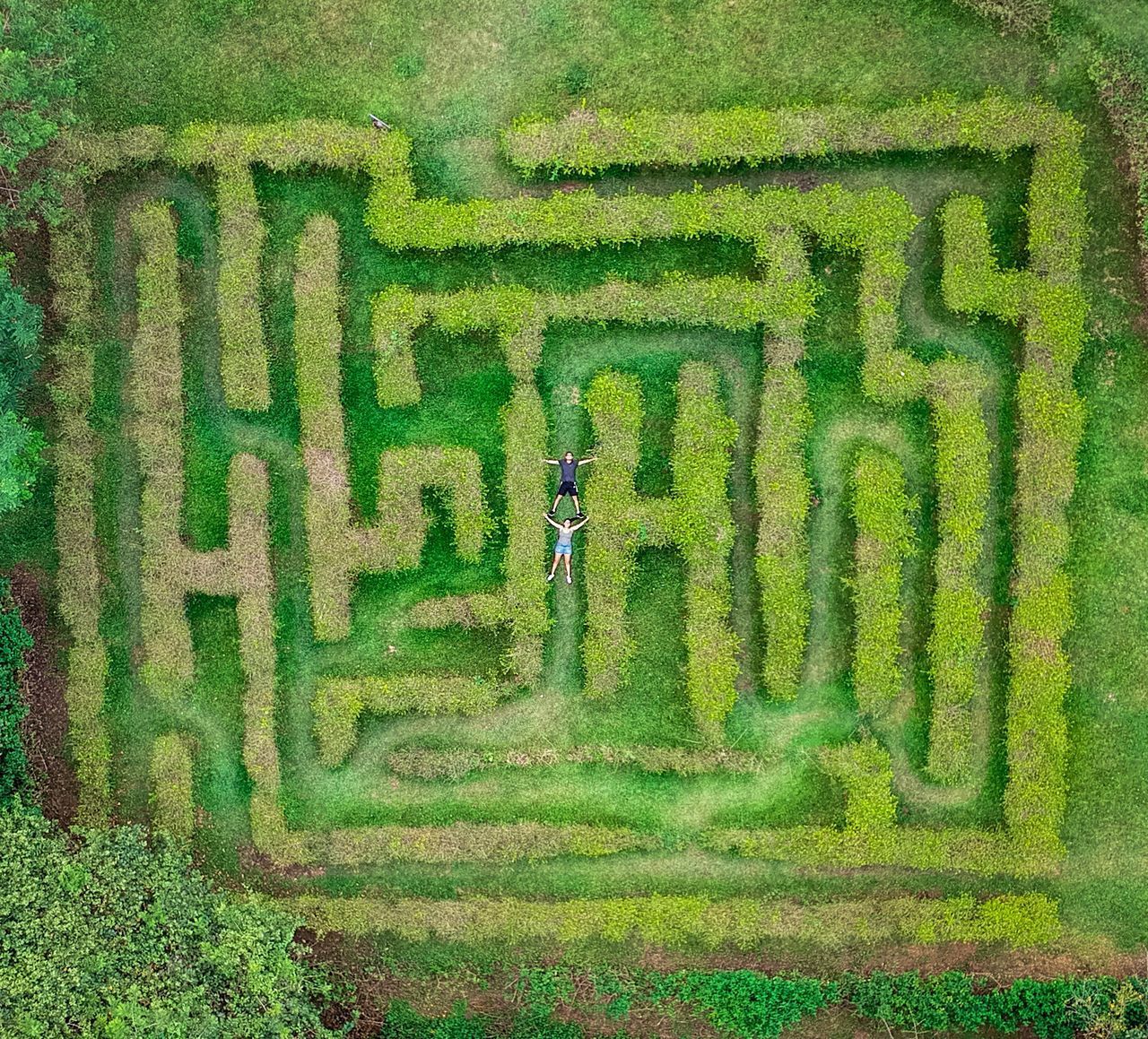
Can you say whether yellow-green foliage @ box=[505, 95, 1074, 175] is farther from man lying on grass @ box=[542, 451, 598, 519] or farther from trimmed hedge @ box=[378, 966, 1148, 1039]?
trimmed hedge @ box=[378, 966, 1148, 1039]

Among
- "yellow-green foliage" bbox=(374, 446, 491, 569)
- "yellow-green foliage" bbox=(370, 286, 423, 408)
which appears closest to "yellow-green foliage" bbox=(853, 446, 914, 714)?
"yellow-green foliage" bbox=(374, 446, 491, 569)

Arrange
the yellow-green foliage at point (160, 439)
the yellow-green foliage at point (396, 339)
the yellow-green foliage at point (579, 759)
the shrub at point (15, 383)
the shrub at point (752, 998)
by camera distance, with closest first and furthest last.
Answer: the shrub at point (15, 383) < the shrub at point (752, 998) < the yellow-green foliage at point (579, 759) < the yellow-green foliage at point (396, 339) < the yellow-green foliage at point (160, 439)

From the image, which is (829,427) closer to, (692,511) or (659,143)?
(692,511)

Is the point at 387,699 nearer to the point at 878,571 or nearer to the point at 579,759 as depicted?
the point at 579,759

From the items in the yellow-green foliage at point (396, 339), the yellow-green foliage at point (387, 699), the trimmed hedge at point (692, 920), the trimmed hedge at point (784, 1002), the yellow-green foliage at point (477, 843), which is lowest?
the trimmed hedge at point (784, 1002)

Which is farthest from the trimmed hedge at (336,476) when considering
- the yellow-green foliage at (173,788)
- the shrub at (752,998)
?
the shrub at (752,998)

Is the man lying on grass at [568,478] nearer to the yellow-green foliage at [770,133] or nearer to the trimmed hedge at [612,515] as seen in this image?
the trimmed hedge at [612,515]
